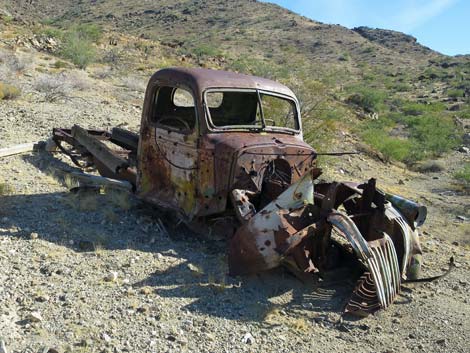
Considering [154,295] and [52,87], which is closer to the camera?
[154,295]

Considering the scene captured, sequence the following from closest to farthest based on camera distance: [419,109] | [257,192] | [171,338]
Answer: [171,338] → [257,192] → [419,109]

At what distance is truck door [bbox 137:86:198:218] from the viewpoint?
5.71 metres

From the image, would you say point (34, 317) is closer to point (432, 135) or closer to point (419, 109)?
point (432, 135)

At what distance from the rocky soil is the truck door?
36 centimetres

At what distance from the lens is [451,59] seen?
53.5 m

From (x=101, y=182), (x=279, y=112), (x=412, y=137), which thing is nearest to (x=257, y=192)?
(x=101, y=182)

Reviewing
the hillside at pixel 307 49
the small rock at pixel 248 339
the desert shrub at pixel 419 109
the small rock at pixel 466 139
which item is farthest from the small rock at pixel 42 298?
the desert shrub at pixel 419 109

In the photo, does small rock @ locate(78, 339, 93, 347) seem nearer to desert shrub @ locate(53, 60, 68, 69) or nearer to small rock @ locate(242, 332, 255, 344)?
small rock @ locate(242, 332, 255, 344)

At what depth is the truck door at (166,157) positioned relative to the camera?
571 centimetres

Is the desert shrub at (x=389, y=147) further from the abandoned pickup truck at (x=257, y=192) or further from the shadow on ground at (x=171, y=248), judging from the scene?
the shadow on ground at (x=171, y=248)

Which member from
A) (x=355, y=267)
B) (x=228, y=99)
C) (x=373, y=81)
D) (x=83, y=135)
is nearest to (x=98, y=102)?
(x=83, y=135)

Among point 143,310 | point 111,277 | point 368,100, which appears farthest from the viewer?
point 368,100

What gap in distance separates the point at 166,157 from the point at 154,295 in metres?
1.93

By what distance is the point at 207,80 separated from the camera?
5.86m
